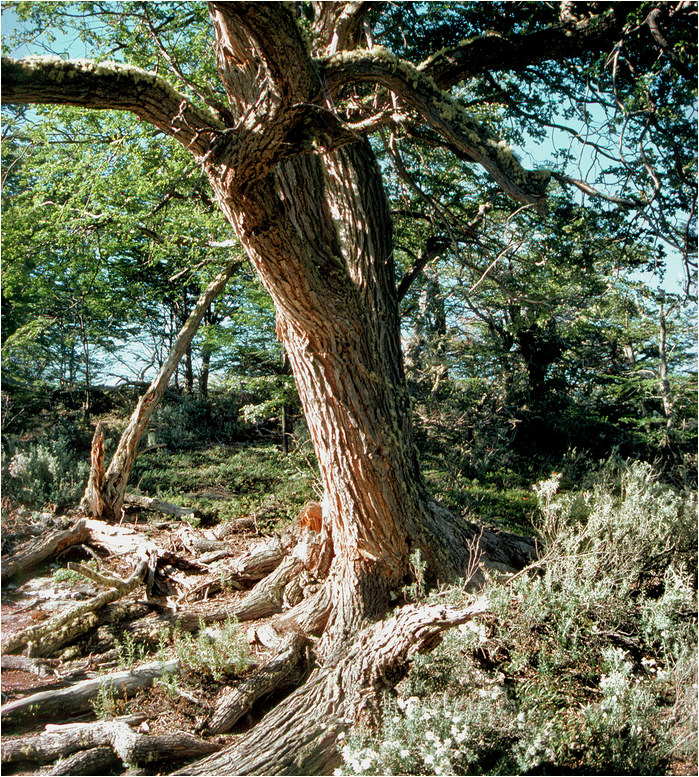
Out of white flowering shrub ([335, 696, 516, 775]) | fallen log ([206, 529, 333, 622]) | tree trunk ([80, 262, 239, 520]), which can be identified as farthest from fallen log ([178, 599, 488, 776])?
tree trunk ([80, 262, 239, 520])

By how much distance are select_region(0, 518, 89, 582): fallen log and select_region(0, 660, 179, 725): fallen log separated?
2430mm

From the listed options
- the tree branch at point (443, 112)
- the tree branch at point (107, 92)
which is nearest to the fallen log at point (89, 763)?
the tree branch at point (107, 92)

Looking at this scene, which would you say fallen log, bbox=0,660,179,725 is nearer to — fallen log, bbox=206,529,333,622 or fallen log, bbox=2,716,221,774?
fallen log, bbox=2,716,221,774

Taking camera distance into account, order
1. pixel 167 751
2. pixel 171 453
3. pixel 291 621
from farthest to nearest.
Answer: pixel 171 453 < pixel 291 621 < pixel 167 751

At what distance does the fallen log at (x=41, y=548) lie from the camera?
6000mm

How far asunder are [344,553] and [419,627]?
109 centimetres

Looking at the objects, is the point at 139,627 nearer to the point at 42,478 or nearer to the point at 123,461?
the point at 123,461

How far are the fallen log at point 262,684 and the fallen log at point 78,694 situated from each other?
0.50 m

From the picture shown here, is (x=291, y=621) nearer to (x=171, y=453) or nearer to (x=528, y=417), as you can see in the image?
(x=171, y=453)

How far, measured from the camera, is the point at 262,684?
397cm


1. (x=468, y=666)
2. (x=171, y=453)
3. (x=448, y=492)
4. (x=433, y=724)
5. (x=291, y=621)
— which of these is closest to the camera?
(x=433, y=724)

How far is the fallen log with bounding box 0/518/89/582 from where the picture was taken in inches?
236

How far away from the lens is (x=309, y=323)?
3775 mm

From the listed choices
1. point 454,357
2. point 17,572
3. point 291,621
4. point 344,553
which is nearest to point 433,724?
point 344,553
